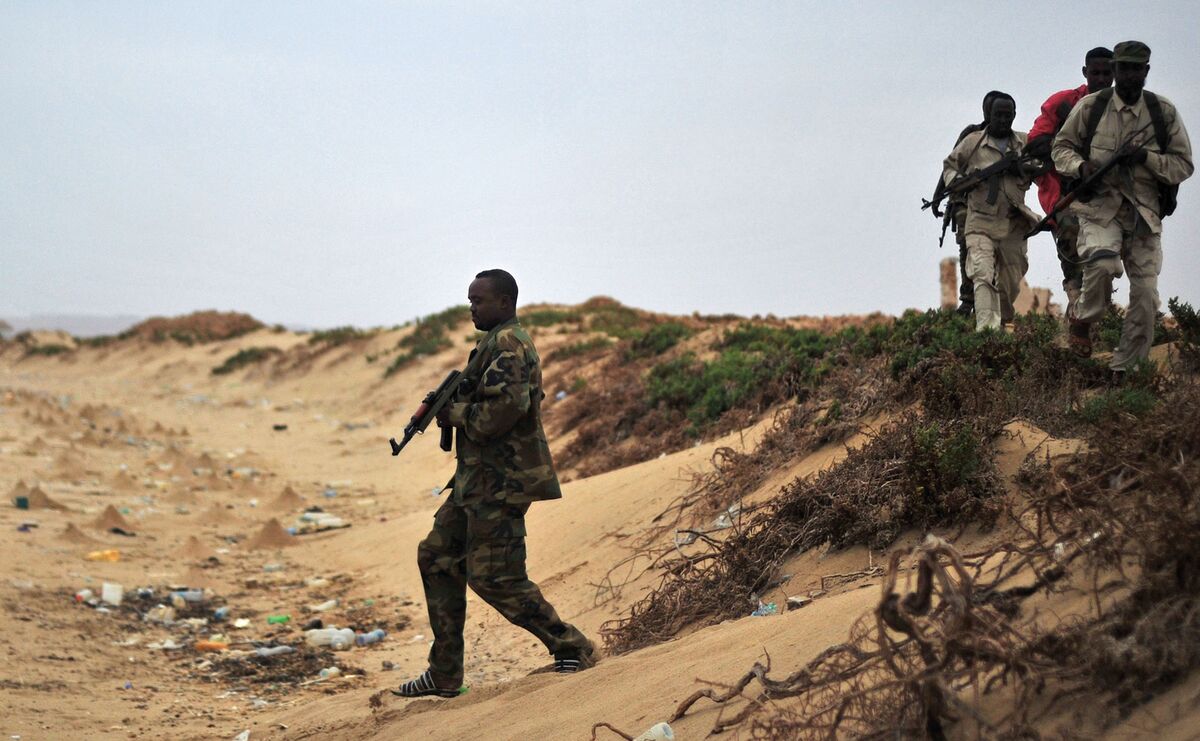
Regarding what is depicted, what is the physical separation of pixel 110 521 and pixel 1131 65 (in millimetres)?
9733

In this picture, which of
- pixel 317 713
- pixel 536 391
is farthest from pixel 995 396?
pixel 317 713

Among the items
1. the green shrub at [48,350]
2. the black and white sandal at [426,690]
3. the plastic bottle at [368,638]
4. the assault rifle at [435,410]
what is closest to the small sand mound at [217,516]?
the plastic bottle at [368,638]

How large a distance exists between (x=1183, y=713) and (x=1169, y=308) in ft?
15.0

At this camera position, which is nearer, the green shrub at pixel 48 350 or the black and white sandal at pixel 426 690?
the black and white sandal at pixel 426 690

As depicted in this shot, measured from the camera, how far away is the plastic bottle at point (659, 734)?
11.4ft

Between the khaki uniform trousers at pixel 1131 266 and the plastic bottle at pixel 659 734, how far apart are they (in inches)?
153

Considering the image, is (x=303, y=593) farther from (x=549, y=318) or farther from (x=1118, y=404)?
(x=549, y=318)

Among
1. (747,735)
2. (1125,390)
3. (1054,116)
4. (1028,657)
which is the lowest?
(747,735)

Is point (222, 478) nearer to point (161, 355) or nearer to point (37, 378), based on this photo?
point (161, 355)

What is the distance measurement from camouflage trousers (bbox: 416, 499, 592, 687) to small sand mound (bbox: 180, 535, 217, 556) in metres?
5.90

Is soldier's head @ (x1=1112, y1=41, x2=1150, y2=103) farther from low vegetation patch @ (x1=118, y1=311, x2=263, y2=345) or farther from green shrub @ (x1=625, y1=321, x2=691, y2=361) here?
low vegetation patch @ (x1=118, y1=311, x2=263, y2=345)

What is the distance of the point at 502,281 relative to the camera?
4945mm

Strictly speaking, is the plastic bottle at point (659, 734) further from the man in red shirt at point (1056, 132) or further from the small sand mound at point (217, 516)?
the small sand mound at point (217, 516)

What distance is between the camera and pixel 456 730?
4449 mm
